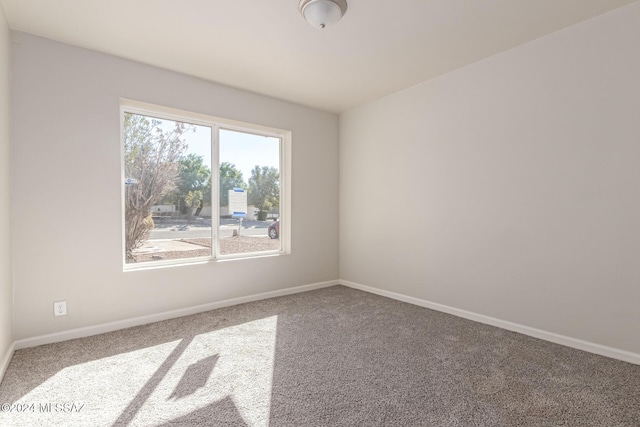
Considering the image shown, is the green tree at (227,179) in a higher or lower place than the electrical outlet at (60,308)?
higher

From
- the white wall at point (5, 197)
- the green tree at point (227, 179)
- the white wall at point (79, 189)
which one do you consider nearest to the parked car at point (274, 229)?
the green tree at point (227, 179)

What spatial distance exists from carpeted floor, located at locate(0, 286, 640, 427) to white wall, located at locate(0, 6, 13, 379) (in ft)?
0.83

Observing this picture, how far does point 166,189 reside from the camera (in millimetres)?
3348

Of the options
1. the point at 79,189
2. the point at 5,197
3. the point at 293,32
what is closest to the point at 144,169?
the point at 79,189

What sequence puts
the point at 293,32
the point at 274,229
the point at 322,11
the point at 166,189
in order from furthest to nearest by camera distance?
the point at 274,229 < the point at 166,189 < the point at 293,32 < the point at 322,11

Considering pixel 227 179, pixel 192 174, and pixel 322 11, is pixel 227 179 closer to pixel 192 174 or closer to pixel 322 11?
pixel 192 174

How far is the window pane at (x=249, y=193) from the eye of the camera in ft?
12.4

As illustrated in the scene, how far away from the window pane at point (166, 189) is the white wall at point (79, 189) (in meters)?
0.19

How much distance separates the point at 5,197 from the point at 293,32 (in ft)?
8.22

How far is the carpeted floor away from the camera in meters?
1.73

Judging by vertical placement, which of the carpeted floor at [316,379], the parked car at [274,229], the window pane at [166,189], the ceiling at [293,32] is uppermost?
the ceiling at [293,32]

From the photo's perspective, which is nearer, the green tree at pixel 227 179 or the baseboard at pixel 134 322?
the baseboard at pixel 134 322

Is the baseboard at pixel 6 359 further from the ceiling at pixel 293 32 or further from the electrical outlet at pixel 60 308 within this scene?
the ceiling at pixel 293 32

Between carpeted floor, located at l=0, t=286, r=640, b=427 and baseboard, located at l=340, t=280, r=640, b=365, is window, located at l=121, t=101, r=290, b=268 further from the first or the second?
baseboard, located at l=340, t=280, r=640, b=365
